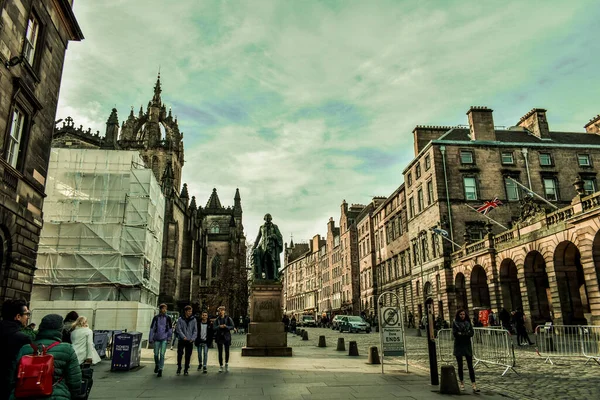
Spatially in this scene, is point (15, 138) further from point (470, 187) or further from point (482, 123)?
point (482, 123)

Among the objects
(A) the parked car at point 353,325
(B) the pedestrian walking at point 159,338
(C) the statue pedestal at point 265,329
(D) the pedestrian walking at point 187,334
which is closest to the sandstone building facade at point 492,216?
(A) the parked car at point 353,325

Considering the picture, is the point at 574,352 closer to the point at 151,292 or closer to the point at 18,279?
the point at 18,279

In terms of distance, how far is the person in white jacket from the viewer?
22.6ft

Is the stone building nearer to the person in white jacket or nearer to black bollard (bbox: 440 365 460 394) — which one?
the person in white jacket

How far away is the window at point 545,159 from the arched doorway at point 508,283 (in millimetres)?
13857

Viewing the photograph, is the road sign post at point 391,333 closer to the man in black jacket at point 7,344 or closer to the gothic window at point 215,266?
the man in black jacket at point 7,344

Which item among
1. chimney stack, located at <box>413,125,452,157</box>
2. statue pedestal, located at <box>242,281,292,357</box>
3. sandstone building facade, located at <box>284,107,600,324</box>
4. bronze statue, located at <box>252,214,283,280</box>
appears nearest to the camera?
statue pedestal, located at <box>242,281,292,357</box>

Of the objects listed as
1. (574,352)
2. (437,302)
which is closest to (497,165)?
(437,302)

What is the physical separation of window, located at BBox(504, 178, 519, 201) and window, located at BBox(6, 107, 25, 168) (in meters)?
36.4

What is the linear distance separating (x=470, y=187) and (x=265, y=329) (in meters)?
28.3

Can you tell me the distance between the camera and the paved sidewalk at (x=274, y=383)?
822cm

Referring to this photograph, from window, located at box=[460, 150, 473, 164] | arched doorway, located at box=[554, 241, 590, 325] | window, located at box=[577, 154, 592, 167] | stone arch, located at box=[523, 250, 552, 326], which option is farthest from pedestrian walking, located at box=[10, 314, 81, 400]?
window, located at box=[577, 154, 592, 167]

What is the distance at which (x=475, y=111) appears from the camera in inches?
1544

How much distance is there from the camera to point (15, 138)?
14836 millimetres
